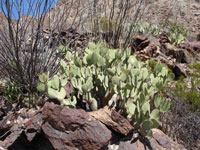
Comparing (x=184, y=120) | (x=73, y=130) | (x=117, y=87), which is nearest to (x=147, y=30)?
(x=184, y=120)

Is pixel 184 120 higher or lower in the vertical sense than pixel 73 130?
lower

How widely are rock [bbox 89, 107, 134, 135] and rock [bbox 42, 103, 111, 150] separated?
8 cm

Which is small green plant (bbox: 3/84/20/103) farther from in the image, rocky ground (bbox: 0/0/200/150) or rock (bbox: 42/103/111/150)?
rock (bbox: 42/103/111/150)

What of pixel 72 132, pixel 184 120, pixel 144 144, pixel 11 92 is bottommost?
pixel 184 120

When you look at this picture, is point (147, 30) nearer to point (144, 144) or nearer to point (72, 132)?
point (144, 144)

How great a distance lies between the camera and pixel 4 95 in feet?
9.21

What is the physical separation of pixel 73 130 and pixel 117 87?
662 mm

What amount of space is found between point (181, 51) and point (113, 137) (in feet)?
15.2

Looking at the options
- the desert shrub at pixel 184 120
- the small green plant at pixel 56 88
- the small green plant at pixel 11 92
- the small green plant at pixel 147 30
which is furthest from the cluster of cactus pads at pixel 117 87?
the small green plant at pixel 147 30

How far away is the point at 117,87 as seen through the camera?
210cm

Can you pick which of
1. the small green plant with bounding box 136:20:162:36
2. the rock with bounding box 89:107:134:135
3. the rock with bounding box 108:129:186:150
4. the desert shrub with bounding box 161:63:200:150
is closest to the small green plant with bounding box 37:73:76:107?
the rock with bounding box 89:107:134:135

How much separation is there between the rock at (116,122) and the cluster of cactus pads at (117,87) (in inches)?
4.5

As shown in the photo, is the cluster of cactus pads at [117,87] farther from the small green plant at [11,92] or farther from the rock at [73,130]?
the small green plant at [11,92]

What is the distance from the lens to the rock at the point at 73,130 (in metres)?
1.74
